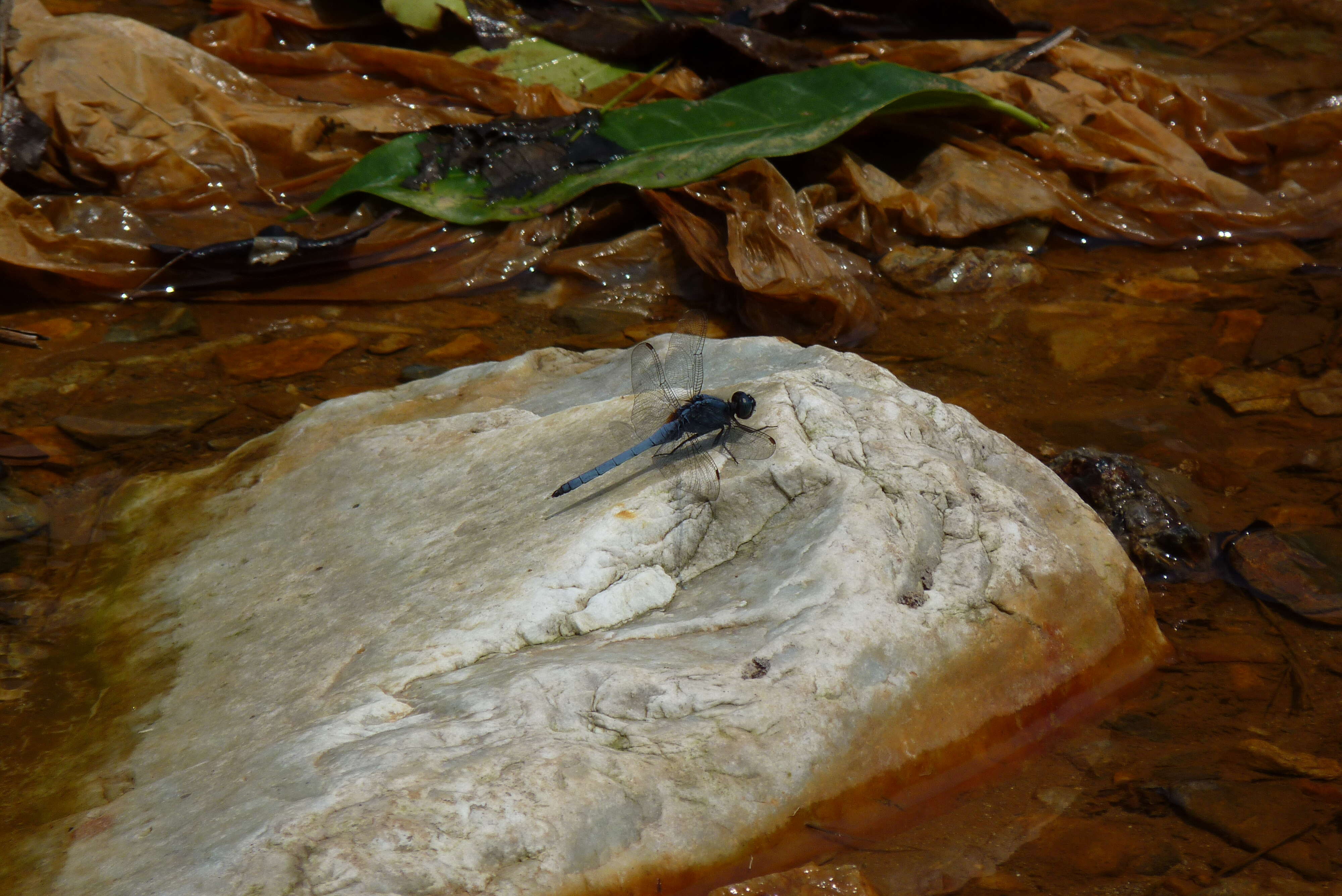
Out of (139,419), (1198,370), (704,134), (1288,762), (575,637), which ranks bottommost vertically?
(1198,370)

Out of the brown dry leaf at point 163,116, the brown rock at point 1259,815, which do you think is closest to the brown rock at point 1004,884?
the brown rock at point 1259,815

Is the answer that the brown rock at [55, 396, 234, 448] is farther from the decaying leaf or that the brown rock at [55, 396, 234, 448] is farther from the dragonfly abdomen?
the dragonfly abdomen

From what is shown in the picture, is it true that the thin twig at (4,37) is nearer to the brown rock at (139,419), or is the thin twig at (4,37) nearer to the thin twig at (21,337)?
the thin twig at (21,337)

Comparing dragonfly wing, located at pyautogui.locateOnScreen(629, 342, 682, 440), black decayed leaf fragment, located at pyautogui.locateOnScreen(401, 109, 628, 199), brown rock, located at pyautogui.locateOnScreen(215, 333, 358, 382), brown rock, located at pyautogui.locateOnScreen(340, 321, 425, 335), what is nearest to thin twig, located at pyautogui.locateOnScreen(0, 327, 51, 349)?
brown rock, located at pyautogui.locateOnScreen(215, 333, 358, 382)

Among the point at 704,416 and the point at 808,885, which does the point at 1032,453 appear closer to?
the point at 704,416

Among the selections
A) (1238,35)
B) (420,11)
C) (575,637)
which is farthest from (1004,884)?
(1238,35)

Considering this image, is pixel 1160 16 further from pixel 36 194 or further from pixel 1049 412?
pixel 36 194
